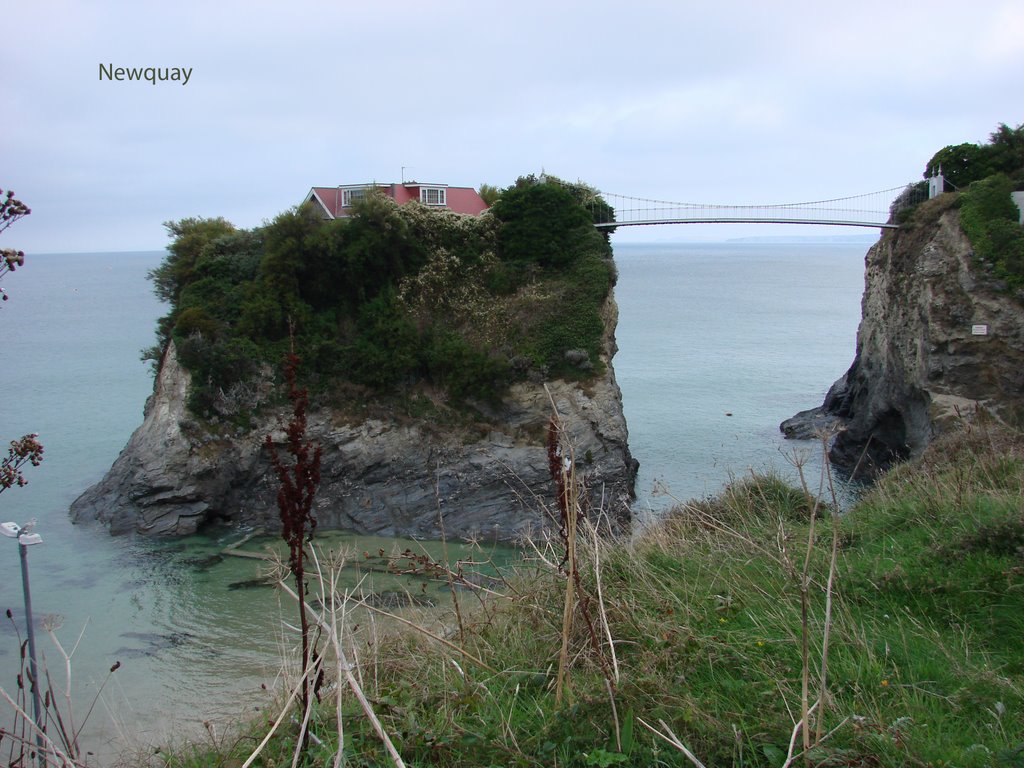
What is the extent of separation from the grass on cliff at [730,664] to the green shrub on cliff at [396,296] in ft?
57.4

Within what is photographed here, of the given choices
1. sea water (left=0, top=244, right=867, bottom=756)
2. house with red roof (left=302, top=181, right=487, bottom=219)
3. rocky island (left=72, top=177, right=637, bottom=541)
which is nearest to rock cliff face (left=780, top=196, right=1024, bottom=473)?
sea water (left=0, top=244, right=867, bottom=756)

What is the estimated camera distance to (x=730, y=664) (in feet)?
14.3

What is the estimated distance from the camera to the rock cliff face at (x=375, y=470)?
69.2 ft

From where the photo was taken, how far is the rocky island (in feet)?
70.5

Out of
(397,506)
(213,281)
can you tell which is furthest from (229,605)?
(213,281)

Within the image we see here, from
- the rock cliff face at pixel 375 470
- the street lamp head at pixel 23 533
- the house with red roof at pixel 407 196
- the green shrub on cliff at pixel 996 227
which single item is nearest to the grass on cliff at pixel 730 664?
the street lamp head at pixel 23 533

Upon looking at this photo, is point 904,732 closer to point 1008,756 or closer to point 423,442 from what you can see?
point 1008,756

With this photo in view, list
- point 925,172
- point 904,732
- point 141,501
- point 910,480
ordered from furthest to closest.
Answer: point 925,172 < point 141,501 < point 910,480 < point 904,732

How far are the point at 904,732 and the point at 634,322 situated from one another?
72.7 meters

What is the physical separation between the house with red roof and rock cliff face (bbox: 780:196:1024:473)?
48.3ft

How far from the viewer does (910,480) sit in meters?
8.49

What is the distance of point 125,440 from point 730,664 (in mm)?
31008

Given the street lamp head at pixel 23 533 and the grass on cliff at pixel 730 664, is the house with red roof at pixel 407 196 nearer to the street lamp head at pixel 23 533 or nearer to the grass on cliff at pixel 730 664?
the street lamp head at pixel 23 533

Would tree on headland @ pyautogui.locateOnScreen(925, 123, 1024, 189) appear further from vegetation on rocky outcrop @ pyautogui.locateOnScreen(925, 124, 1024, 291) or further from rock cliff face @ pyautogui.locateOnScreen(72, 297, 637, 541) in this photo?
rock cliff face @ pyautogui.locateOnScreen(72, 297, 637, 541)
